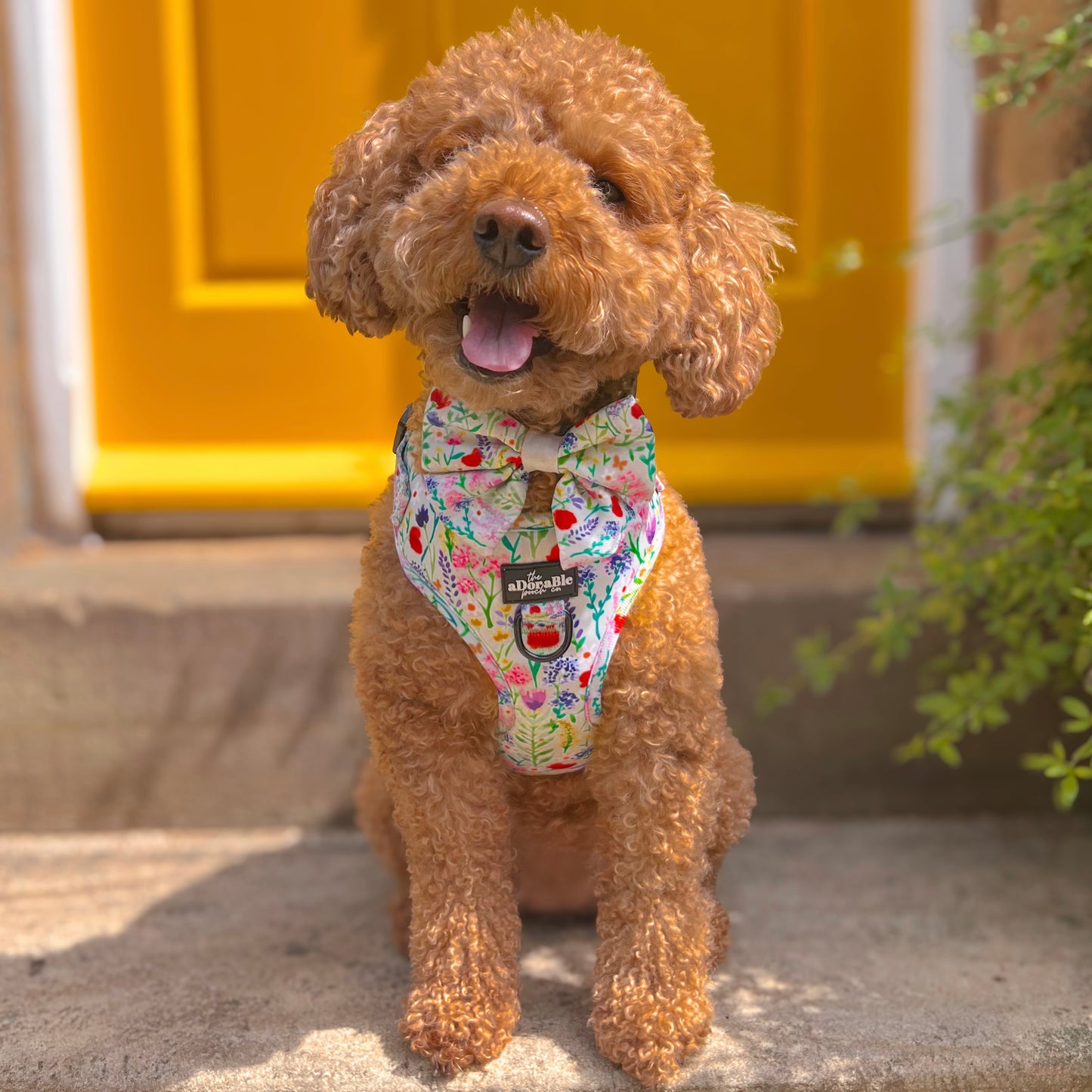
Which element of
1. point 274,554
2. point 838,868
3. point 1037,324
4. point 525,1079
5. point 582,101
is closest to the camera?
point 582,101

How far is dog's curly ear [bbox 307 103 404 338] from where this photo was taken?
174cm

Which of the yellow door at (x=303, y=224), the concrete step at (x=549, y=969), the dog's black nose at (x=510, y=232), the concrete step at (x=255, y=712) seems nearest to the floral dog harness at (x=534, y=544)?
the dog's black nose at (x=510, y=232)

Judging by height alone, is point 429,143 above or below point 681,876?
above

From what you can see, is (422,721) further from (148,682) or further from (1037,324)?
(1037,324)

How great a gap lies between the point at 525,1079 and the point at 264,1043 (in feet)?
1.38

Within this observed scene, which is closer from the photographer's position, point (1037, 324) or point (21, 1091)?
point (21, 1091)

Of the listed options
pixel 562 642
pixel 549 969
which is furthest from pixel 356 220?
pixel 549 969

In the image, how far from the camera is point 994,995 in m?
2.06

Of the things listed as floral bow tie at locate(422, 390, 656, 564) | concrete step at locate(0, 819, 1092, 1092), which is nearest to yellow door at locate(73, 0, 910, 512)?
concrete step at locate(0, 819, 1092, 1092)

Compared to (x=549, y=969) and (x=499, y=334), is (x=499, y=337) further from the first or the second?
(x=549, y=969)

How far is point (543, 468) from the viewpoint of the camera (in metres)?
1.77

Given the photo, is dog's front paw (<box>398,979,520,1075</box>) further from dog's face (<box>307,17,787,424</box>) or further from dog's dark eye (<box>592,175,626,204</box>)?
dog's dark eye (<box>592,175,626,204</box>)

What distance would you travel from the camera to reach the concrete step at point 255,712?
8.84 ft

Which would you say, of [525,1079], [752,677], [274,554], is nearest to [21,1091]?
[525,1079]
